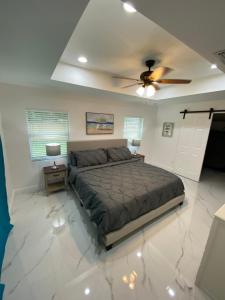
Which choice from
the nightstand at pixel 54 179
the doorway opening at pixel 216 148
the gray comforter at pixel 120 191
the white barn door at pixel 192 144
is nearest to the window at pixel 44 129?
the nightstand at pixel 54 179

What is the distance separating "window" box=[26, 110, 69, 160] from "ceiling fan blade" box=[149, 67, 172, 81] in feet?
6.85

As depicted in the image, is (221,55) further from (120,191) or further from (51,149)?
(51,149)

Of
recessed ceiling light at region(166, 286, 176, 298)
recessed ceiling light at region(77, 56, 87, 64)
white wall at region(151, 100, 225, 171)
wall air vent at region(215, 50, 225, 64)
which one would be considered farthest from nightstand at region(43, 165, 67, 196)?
white wall at region(151, 100, 225, 171)

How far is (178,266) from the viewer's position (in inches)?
61.8

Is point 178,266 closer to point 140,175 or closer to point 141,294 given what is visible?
point 141,294

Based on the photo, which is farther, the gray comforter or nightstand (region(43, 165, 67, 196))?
nightstand (region(43, 165, 67, 196))

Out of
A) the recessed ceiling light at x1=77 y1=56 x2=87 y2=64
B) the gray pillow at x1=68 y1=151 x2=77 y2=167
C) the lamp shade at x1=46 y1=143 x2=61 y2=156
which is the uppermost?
the recessed ceiling light at x1=77 y1=56 x2=87 y2=64

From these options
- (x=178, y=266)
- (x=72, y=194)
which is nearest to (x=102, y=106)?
(x=72, y=194)

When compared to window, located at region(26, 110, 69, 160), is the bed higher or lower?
lower

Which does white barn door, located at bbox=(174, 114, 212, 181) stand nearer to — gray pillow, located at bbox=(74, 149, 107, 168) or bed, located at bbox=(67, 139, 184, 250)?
bed, located at bbox=(67, 139, 184, 250)

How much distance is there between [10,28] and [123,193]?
2085 millimetres

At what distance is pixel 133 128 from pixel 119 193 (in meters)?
3.00

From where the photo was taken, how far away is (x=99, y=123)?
3.65 m

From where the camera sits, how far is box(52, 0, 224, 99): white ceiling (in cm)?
132
